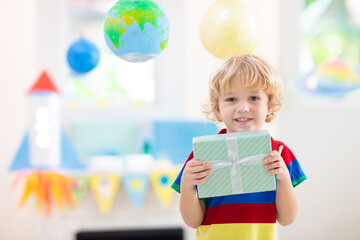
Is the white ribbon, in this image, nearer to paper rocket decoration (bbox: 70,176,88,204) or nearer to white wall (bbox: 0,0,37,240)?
paper rocket decoration (bbox: 70,176,88,204)

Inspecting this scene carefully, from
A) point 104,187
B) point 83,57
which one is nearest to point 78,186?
point 104,187

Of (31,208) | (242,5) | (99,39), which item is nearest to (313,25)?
(99,39)

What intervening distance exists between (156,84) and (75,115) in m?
0.48

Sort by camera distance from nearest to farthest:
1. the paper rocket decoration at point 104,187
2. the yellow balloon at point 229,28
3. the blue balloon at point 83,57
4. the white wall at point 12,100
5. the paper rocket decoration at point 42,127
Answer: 1. the yellow balloon at point 229,28
2. the blue balloon at point 83,57
3. the paper rocket decoration at point 42,127
4. the paper rocket decoration at point 104,187
5. the white wall at point 12,100

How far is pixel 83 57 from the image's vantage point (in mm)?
1277

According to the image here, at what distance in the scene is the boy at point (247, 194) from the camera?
848 millimetres

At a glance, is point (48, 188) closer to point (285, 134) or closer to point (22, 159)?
point (22, 159)

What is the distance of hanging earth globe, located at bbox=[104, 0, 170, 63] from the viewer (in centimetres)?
90

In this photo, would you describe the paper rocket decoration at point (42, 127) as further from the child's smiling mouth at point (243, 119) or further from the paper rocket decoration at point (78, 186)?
the child's smiling mouth at point (243, 119)

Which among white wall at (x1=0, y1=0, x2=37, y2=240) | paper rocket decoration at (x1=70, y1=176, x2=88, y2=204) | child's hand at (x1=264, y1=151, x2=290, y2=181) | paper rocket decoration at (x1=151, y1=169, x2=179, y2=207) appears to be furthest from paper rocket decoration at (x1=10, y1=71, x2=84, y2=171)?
child's hand at (x1=264, y1=151, x2=290, y2=181)

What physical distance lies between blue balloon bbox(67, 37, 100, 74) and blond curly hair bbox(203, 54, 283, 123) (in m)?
0.50

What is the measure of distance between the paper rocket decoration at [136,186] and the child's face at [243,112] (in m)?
1.33

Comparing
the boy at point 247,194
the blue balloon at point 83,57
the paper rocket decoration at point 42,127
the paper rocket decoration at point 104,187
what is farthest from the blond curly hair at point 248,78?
the paper rocket decoration at point 104,187

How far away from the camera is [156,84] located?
2.46 metres
